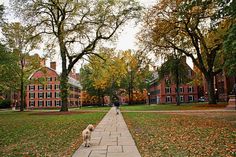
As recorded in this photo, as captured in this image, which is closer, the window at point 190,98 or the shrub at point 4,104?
the shrub at point 4,104

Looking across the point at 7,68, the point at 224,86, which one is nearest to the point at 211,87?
the point at 224,86

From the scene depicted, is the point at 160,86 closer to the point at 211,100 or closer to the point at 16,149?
the point at 211,100

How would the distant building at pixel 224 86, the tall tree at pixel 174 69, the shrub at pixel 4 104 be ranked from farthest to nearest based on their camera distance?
the shrub at pixel 4 104
the distant building at pixel 224 86
the tall tree at pixel 174 69

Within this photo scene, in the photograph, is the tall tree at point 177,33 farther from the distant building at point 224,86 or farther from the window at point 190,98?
the window at point 190,98

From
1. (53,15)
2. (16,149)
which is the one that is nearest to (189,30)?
(53,15)

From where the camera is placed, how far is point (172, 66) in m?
39.1

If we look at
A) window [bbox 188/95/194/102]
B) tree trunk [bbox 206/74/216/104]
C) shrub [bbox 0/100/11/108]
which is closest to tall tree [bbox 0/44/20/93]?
tree trunk [bbox 206/74/216/104]

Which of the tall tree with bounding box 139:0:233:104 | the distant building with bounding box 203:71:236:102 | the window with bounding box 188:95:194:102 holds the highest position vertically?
the tall tree with bounding box 139:0:233:104

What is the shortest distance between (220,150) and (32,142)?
622 cm

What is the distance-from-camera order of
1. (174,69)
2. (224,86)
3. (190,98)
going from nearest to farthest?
1. (174,69)
2. (224,86)
3. (190,98)

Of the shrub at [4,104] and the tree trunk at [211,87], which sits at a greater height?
the tree trunk at [211,87]

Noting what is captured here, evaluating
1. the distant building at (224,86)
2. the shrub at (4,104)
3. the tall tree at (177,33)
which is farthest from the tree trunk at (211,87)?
the shrub at (4,104)

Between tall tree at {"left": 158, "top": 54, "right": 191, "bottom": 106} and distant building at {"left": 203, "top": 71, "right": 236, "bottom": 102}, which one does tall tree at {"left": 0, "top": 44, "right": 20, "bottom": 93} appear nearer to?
tall tree at {"left": 158, "top": 54, "right": 191, "bottom": 106}

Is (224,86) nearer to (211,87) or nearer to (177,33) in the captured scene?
(211,87)
